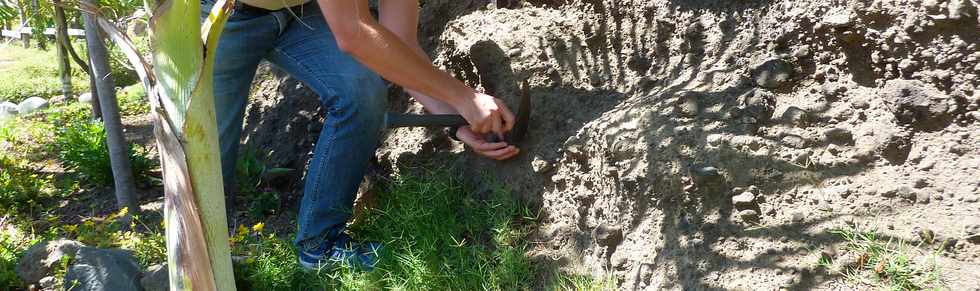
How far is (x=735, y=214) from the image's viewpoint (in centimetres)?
258

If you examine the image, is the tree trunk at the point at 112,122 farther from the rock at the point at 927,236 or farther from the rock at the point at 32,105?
the rock at the point at 32,105

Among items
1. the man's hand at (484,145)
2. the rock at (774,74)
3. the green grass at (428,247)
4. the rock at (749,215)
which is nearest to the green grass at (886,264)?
the rock at (749,215)

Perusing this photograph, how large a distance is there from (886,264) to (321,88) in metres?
2.13

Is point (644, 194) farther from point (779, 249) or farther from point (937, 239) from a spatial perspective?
point (937, 239)

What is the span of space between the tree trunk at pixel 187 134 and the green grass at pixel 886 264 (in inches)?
67.5

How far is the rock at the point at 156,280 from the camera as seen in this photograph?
3223mm

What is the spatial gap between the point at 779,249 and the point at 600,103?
3.93ft

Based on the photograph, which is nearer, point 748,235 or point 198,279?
point 198,279

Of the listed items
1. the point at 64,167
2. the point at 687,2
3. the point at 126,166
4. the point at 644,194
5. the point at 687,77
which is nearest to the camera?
the point at 644,194

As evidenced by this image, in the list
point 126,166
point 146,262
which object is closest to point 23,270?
point 146,262

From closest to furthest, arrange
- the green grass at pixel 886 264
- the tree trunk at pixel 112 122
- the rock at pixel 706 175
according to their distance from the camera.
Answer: the green grass at pixel 886 264
the rock at pixel 706 175
the tree trunk at pixel 112 122

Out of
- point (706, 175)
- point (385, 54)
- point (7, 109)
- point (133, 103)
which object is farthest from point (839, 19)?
point (7, 109)

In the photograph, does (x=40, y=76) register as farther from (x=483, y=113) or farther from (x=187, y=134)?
(x=187, y=134)

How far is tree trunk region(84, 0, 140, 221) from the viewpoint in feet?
12.3
